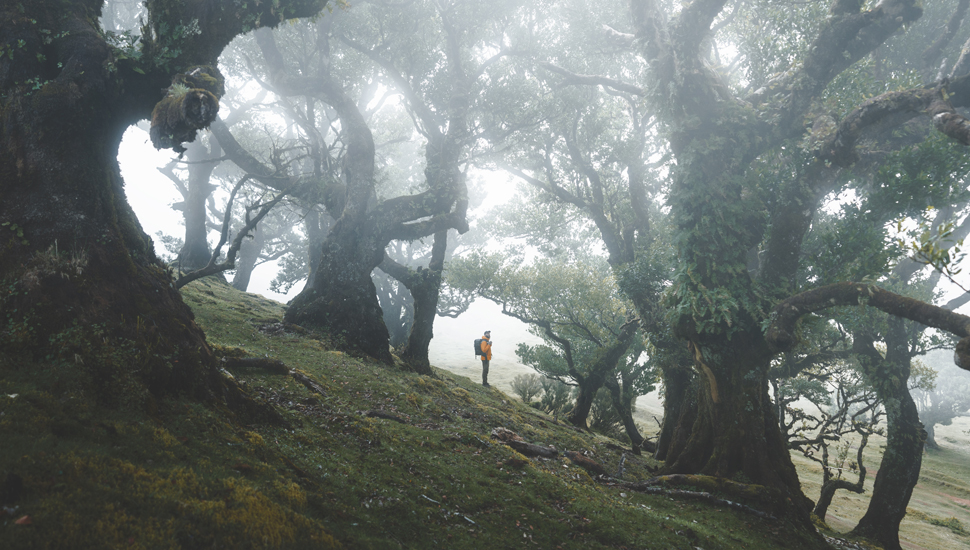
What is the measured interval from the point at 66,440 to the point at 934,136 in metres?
16.4

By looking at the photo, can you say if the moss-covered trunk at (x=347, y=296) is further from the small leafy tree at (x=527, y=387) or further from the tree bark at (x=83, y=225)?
the small leafy tree at (x=527, y=387)

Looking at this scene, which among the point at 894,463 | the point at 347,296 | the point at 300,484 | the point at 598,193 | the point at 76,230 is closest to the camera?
the point at 300,484

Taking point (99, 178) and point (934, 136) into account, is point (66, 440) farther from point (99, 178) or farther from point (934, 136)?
point (934, 136)

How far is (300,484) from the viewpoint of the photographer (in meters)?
5.23

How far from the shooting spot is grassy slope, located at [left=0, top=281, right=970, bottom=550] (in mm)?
3348

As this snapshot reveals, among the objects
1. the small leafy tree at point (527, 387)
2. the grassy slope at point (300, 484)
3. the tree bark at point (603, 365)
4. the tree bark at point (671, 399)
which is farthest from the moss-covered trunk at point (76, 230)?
the small leafy tree at point (527, 387)

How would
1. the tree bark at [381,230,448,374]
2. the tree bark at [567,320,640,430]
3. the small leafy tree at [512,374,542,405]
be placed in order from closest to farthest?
the tree bark at [567,320,640,430] → the tree bark at [381,230,448,374] → the small leafy tree at [512,374,542,405]

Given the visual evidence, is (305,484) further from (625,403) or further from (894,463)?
(625,403)

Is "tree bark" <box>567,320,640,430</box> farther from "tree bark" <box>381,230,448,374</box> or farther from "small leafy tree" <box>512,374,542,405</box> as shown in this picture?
"tree bark" <box>381,230,448,374</box>

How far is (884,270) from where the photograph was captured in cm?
1092

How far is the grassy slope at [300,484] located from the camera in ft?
11.0

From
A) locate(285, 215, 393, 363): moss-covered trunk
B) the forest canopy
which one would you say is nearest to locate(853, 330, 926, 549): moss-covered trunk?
the forest canopy

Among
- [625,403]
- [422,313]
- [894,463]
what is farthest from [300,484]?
[625,403]

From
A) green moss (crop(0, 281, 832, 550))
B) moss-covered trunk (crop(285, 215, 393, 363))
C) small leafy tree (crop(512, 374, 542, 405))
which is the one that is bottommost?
green moss (crop(0, 281, 832, 550))
